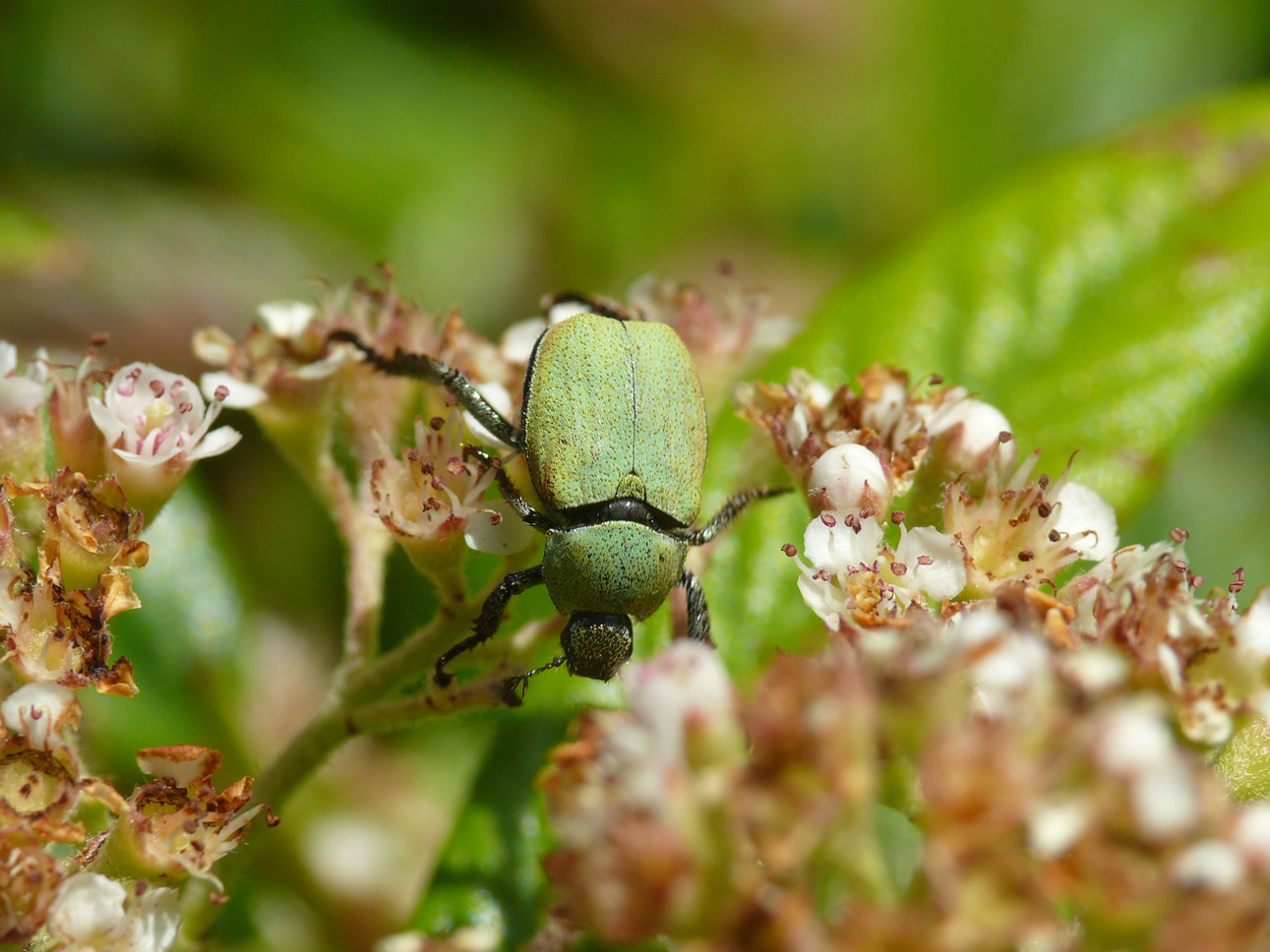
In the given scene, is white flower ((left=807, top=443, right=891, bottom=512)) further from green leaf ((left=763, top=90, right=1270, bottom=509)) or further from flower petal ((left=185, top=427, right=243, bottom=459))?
flower petal ((left=185, top=427, right=243, bottom=459))

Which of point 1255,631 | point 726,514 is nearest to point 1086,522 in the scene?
point 1255,631

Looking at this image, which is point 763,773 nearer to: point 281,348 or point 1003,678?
point 1003,678

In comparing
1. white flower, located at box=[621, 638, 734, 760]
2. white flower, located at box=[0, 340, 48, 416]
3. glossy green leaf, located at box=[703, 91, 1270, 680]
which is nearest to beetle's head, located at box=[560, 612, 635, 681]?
glossy green leaf, located at box=[703, 91, 1270, 680]

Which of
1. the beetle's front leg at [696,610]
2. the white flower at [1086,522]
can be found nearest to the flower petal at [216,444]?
the beetle's front leg at [696,610]

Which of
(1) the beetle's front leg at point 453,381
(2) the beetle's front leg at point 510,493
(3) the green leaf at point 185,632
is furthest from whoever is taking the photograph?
(3) the green leaf at point 185,632

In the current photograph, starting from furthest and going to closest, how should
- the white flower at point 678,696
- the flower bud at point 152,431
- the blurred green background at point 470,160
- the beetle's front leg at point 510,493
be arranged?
the blurred green background at point 470,160, the beetle's front leg at point 510,493, the flower bud at point 152,431, the white flower at point 678,696

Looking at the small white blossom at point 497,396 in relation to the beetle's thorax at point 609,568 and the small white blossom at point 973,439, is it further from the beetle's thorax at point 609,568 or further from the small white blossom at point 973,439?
the small white blossom at point 973,439

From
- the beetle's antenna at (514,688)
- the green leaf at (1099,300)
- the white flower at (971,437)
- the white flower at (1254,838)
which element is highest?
the green leaf at (1099,300)

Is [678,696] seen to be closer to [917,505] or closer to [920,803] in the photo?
[920,803]
